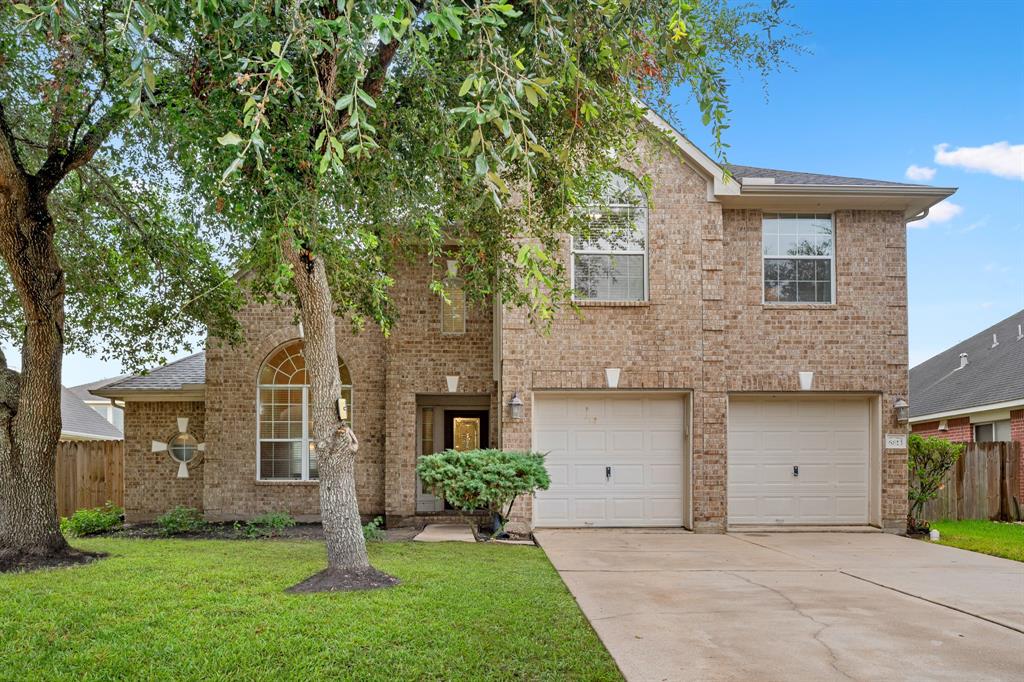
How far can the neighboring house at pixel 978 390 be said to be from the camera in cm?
1770

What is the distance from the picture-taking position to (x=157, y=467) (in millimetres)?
14891

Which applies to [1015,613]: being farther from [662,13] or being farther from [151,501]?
[151,501]

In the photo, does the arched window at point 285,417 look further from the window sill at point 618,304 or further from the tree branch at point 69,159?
the tree branch at point 69,159

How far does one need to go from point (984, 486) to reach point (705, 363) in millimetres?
7785

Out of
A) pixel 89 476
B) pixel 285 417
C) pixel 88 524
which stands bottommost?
pixel 88 524

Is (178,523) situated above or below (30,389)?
below

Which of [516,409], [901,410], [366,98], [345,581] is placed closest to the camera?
[366,98]

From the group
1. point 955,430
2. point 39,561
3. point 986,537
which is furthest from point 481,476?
point 955,430

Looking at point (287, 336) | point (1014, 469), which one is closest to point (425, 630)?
point (287, 336)

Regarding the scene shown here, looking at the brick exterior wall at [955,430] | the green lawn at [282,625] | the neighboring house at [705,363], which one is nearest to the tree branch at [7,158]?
the green lawn at [282,625]

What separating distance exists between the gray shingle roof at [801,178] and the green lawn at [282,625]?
8139 mm

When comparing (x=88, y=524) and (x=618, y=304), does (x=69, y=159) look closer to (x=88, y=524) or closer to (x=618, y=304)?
(x=88, y=524)

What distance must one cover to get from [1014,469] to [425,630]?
14.9m

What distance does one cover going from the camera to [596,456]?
41.3 feet
